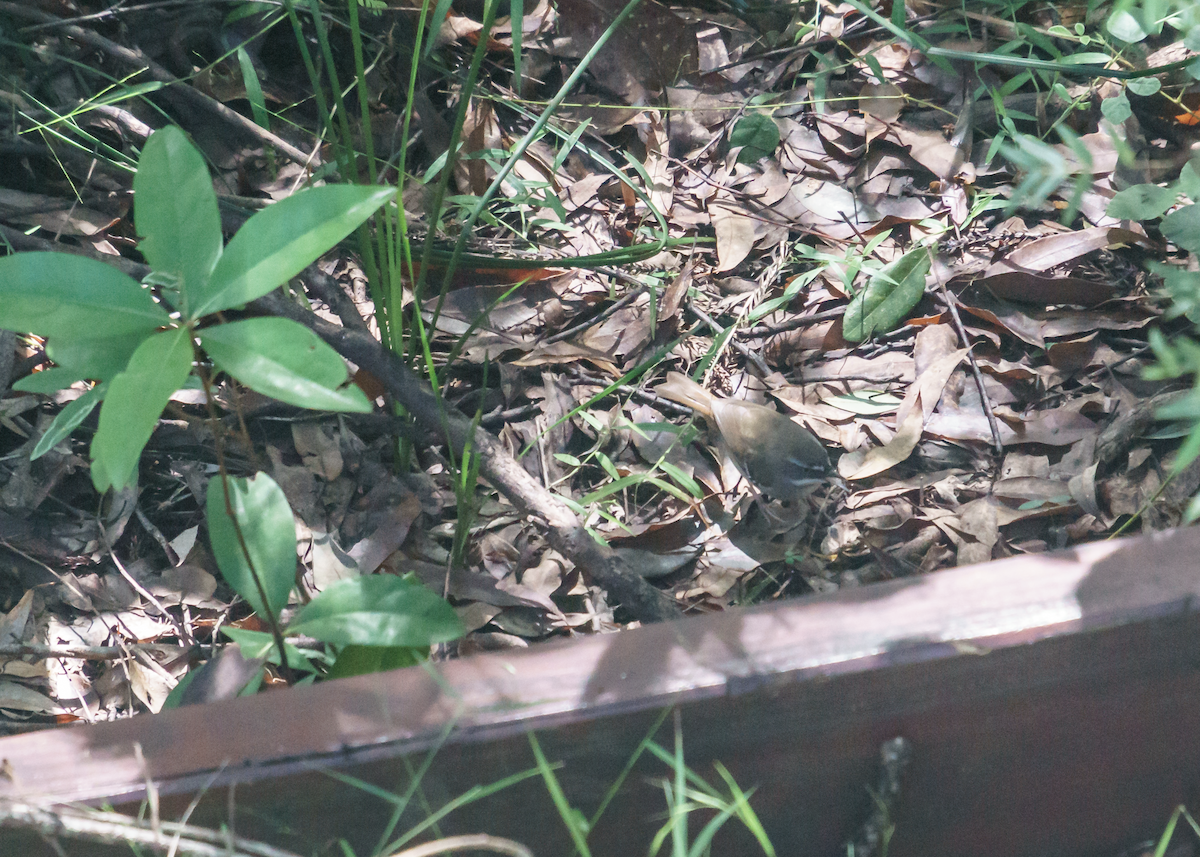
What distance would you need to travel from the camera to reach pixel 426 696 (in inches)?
29.5

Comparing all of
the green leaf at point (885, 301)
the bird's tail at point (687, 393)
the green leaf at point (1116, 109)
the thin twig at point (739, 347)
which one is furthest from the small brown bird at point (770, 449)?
the green leaf at point (1116, 109)

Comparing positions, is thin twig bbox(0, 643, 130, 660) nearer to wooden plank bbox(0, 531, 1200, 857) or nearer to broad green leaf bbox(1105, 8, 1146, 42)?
wooden plank bbox(0, 531, 1200, 857)

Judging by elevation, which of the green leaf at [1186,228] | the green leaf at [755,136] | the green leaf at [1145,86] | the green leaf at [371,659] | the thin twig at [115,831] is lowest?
the green leaf at [371,659]

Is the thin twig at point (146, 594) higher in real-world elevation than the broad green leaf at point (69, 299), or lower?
lower

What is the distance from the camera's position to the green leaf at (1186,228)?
1.27 metres

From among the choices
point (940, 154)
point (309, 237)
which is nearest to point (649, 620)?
point (309, 237)

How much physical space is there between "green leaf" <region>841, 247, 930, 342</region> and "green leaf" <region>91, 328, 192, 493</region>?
1247 mm

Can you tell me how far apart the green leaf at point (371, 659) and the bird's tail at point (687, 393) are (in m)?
0.69

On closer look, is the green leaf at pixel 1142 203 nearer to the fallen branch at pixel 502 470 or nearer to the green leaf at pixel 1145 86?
the green leaf at pixel 1145 86

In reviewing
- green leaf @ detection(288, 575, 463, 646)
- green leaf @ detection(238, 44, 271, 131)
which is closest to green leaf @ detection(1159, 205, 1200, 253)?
green leaf @ detection(288, 575, 463, 646)

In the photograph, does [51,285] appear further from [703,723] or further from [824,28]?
[824,28]

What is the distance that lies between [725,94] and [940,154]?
1.59 feet

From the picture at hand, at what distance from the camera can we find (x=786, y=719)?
0.75m

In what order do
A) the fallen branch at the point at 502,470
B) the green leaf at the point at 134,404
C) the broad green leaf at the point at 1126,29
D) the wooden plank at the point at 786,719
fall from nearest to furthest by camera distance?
the green leaf at the point at 134,404
the wooden plank at the point at 786,719
the fallen branch at the point at 502,470
the broad green leaf at the point at 1126,29
